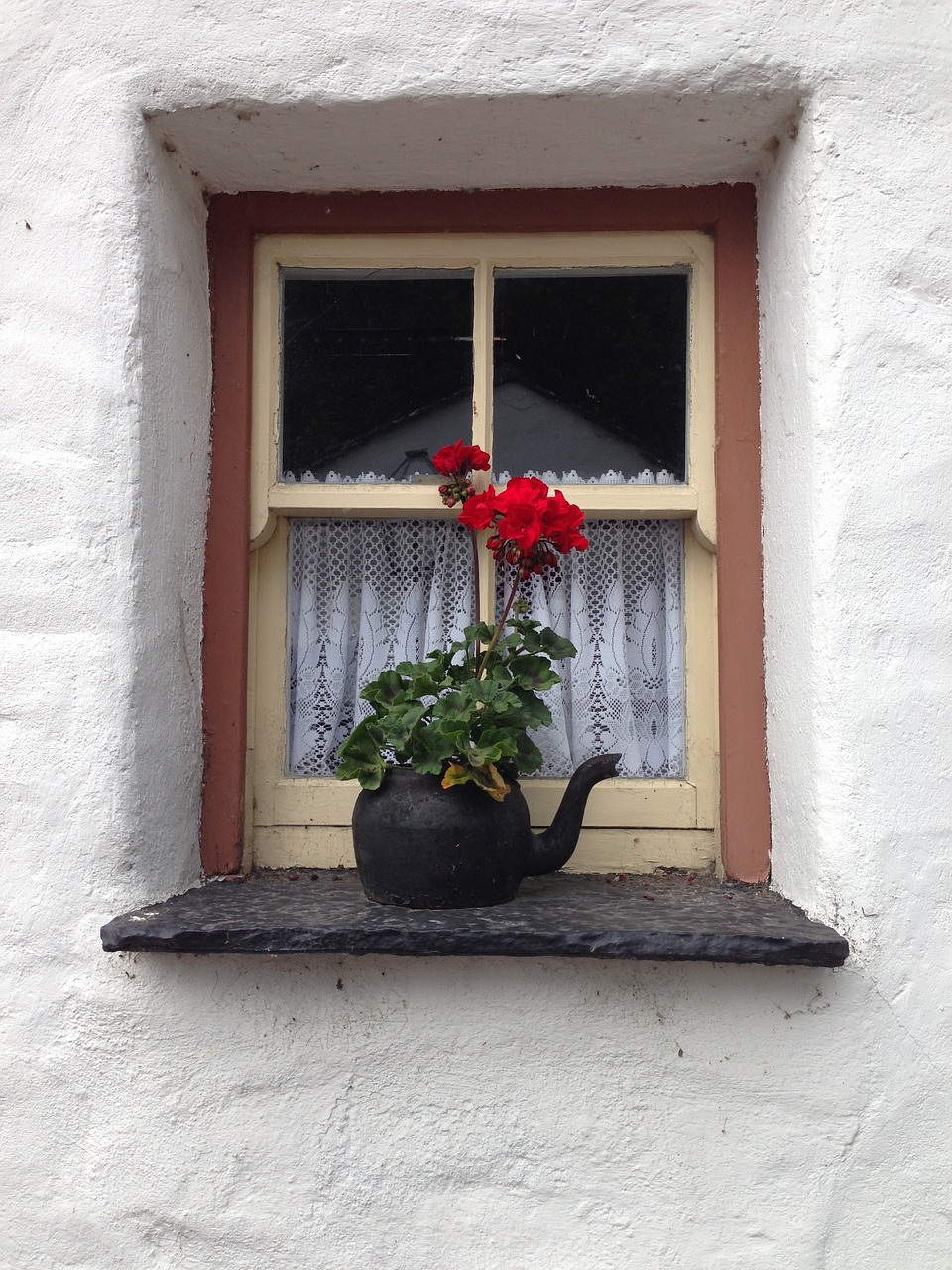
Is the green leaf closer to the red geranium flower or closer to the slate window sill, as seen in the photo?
the slate window sill

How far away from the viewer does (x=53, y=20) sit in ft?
5.80

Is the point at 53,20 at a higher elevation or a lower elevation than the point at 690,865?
higher

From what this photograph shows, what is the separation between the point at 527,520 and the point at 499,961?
0.70 meters

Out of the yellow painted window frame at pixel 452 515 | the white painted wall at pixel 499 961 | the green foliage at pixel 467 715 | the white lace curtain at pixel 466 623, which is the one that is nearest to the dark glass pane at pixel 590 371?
the yellow painted window frame at pixel 452 515

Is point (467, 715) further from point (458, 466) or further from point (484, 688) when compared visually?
point (458, 466)

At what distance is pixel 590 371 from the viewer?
202cm

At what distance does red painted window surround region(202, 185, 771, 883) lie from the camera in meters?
1.89

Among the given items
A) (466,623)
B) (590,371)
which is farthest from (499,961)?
(590,371)

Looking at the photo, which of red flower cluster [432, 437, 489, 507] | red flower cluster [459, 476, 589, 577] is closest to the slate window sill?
red flower cluster [459, 476, 589, 577]

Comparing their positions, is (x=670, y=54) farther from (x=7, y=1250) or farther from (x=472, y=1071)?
(x=7, y=1250)

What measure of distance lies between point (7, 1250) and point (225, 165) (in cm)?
185

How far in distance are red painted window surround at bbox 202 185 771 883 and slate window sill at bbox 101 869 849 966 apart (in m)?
0.20

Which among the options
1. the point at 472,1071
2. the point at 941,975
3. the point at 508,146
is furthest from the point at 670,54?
the point at 472,1071

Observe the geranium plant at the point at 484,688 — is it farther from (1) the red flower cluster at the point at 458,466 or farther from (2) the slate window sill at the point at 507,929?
(2) the slate window sill at the point at 507,929
